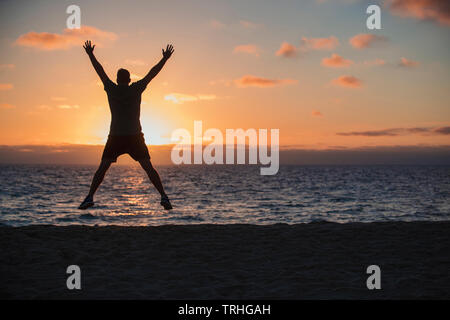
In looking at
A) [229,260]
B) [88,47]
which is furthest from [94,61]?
[229,260]

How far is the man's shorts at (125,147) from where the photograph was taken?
18.7 ft

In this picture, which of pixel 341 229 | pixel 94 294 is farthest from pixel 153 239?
pixel 341 229

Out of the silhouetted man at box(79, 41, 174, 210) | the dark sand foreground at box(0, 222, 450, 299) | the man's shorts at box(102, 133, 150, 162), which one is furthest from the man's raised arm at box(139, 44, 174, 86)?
the dark sand foreground at box(0, 222, 450, 299)

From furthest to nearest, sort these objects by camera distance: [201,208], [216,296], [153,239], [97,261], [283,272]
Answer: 1. [201,208]
2. [153,239]
3. [97,261]
4. [283,272]
5. [216,296]

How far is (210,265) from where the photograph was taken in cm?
1048

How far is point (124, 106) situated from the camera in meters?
5.57

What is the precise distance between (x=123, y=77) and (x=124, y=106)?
41cm

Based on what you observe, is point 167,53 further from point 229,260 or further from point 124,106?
point 229,260

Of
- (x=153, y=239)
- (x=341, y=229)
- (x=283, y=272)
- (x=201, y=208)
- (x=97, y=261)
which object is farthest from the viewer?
(x=201, y=208)

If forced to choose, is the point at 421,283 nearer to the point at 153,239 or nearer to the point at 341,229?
the point at 341,229

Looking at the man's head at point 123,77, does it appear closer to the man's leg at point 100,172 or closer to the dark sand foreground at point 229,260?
the man's leg at point 100,172

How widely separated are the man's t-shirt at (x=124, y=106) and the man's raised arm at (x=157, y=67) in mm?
63

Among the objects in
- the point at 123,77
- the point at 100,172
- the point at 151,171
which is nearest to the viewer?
the point at 123,77
